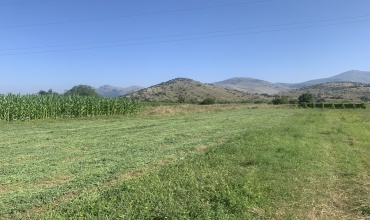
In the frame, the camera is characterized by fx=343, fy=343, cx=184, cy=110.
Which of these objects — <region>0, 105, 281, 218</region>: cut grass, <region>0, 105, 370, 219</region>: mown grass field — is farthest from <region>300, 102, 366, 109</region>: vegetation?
<region>0, 105, 370, 219</region>: mown grass field

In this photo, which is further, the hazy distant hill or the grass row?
the hazy distant hill

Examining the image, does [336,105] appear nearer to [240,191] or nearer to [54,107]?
[54,107]

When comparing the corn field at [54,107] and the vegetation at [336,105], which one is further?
the vegetation at [336,105]

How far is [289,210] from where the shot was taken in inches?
295

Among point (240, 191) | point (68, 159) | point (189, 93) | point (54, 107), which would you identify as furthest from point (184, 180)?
point (189, 93)

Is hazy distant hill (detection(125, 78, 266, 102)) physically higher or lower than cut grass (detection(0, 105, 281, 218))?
higher

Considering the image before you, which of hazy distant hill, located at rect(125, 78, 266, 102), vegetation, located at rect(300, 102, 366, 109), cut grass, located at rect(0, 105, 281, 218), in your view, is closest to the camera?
cut grass, located at rect(0, 105, 281, 218)

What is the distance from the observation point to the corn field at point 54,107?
2921 centimetres

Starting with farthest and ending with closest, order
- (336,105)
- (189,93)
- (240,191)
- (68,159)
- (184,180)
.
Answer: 1. (189,93)
2. (336,105)
3. (68,159)
4. (184,180)
5. (240,191)

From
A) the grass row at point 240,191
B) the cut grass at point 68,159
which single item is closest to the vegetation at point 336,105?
the cut grass at point 68,159

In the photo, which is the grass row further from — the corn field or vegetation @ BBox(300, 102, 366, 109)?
vegetation @ BBox(300, 102, 366, 109)

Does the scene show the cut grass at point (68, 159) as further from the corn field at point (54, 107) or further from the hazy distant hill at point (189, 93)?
the hazy distant hill at point (189, 93)

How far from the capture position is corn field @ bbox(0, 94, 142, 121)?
29.2 m

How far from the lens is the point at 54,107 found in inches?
1280
